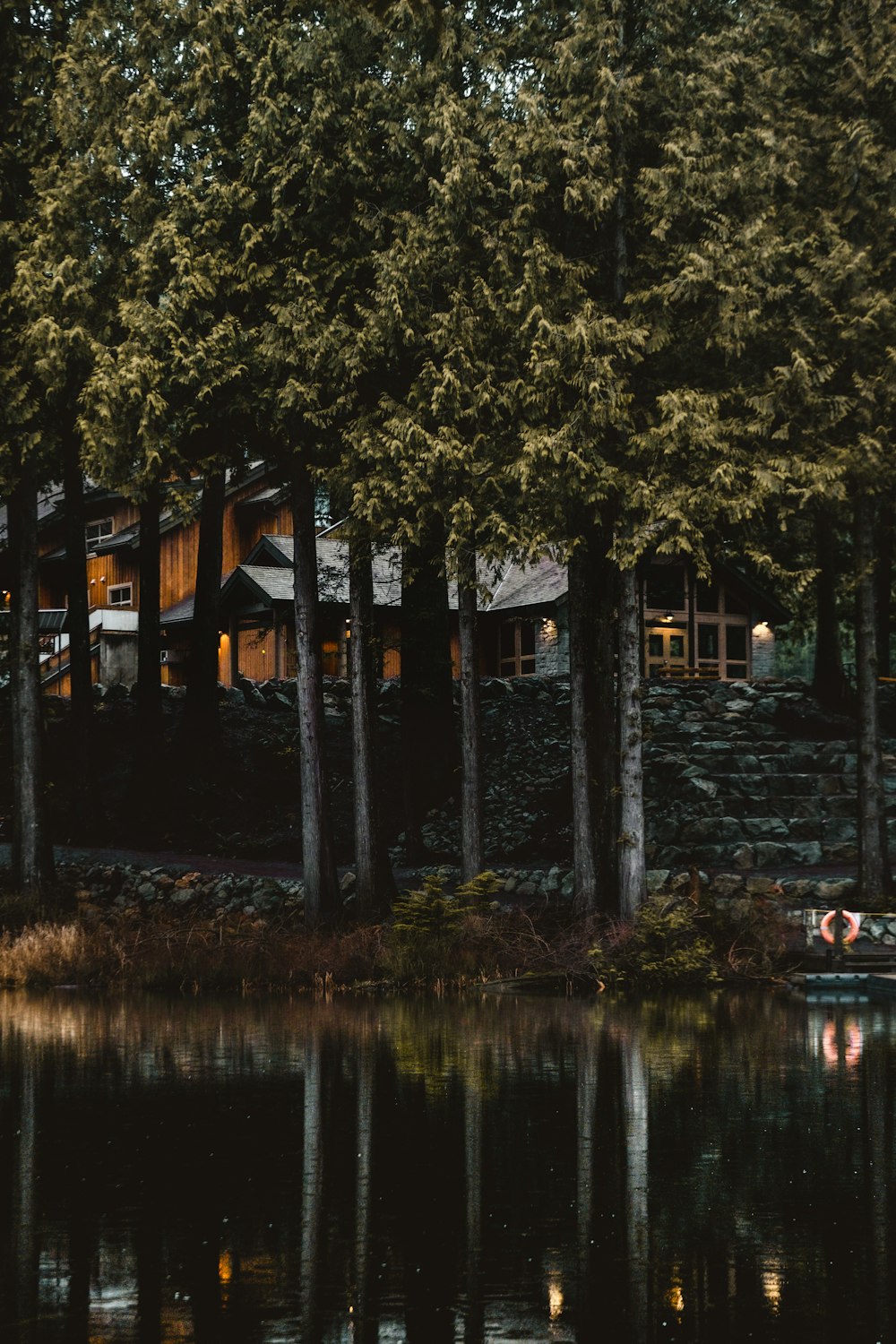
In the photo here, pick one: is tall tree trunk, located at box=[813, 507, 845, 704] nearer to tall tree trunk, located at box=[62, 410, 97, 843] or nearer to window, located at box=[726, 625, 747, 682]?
window, located at box=[726, 625, 747, 682]

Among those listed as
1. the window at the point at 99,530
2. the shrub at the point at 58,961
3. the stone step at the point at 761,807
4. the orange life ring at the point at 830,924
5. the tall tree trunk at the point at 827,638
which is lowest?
the shrub at the point at 58,961

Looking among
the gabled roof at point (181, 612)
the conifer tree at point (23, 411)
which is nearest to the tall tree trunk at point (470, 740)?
the conifer tree at point (23, 411)

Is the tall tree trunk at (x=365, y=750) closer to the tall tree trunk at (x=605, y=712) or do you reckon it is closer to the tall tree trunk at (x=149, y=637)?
the tall tree trunk at (x=605, y=712)

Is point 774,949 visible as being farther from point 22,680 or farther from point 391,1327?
Result: point 391,1327

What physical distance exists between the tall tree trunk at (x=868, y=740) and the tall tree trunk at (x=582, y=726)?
12.9 feet

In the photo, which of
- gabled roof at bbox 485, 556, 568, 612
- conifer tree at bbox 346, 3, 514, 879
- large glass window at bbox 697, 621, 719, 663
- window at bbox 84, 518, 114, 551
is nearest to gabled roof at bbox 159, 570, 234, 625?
window at bbox 84, 518, 114, 551

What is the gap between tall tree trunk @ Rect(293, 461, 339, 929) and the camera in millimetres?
22484

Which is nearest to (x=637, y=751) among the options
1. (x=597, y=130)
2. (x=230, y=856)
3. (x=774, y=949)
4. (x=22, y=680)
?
(x=774, y=949)

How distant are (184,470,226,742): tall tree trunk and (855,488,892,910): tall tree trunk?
1482cm

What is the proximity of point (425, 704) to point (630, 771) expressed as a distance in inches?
441

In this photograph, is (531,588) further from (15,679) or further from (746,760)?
(15,679)

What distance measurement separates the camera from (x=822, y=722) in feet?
119

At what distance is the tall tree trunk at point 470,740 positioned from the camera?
22.2m

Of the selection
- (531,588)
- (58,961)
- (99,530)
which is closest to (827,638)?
(531,588)
